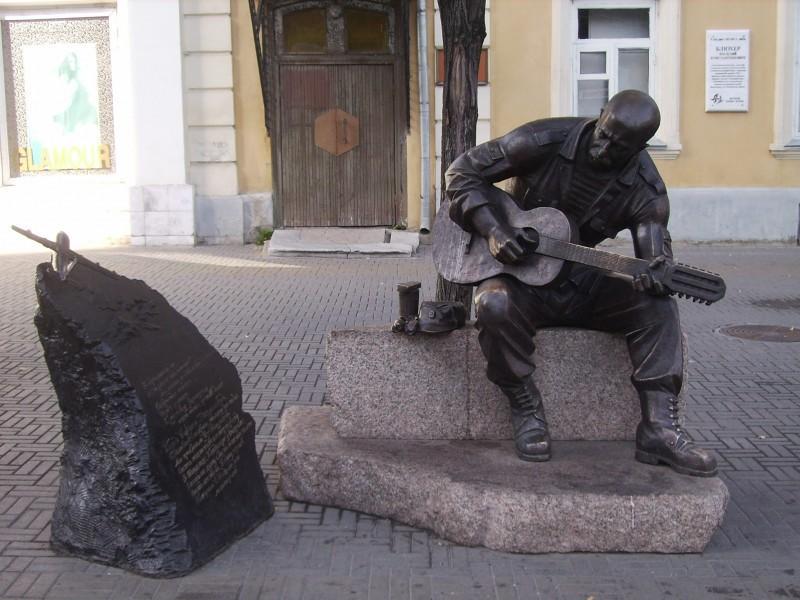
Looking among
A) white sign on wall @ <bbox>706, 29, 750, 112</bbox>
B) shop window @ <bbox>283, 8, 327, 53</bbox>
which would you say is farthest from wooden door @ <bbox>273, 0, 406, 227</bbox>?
white sign on wall @ <bbox>706, 29, 750, 112</bbox>

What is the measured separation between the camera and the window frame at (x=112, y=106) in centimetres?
1351

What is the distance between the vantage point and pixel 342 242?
1298 cm

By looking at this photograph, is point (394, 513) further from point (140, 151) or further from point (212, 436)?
point (140, 151)

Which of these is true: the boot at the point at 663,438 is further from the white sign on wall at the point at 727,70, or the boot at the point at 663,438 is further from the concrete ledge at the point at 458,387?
the white sign on wall at the point at 727,70

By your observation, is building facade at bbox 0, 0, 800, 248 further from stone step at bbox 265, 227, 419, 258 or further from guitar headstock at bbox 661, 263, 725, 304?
guitar headstock at bbox 661, 263, 725, 304

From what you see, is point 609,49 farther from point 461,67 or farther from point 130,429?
point 130,429

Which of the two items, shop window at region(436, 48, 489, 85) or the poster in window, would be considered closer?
shop window at region(436, 48, 489, 85)

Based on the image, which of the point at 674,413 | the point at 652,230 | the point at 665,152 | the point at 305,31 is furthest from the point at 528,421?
the point at 305,31

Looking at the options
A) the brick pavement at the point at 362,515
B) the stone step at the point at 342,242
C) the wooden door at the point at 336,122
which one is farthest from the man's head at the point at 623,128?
the wooden door at the point at 336,122

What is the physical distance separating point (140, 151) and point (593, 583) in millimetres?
10754

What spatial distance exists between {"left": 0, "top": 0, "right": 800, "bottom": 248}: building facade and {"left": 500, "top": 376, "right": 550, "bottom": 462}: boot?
9118 millimetres

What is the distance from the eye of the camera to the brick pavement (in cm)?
359

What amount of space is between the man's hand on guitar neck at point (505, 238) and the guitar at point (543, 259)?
0.04 metres

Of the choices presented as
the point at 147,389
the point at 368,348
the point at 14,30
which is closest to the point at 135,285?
the point at 147,389
